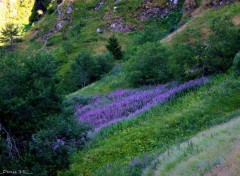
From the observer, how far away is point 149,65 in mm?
32469

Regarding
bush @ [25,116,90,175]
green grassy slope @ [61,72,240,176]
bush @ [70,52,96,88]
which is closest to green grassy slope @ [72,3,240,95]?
bush @ [70,52,96,88]

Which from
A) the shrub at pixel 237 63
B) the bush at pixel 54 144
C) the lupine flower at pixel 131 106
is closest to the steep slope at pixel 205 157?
the bush at pixel 54 144

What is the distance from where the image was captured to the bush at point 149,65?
3158 centimetres

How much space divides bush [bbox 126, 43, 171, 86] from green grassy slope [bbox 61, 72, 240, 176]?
35.0ft

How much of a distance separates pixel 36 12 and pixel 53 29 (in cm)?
2496

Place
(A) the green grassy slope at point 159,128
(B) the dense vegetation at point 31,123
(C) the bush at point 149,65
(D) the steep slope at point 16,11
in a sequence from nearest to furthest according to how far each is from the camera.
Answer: (B) the dense vegetation at point 31,123 < (A) the green grassy slope at point 159,128 < (C) the bush at point 149,65 < (D) the steep slope at point 16,11

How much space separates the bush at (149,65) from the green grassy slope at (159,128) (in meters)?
10.7

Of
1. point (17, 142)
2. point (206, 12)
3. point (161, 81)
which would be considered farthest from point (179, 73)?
point (206, 12)

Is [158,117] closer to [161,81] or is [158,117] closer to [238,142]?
[238,142]

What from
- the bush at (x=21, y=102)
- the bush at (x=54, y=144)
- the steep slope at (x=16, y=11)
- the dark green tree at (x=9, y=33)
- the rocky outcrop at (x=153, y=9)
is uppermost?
the steep slope at (x=16, y=11)

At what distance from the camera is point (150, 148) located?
1617 centimetres

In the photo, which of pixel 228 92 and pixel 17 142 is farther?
pixel 228 92

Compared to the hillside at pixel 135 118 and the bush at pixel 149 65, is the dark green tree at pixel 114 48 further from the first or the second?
the bush at pixel 149 65

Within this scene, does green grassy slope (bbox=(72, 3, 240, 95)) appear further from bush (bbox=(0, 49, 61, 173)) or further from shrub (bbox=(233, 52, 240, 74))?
bush (bbox=(0, 49, 61, 173))
